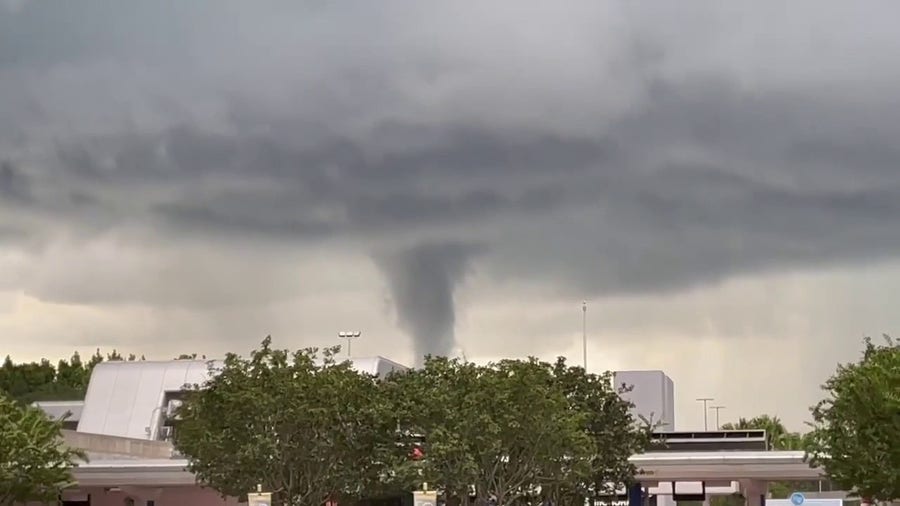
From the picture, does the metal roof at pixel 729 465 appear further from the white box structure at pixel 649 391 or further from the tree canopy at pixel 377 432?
the white box structure at pixel 649 391

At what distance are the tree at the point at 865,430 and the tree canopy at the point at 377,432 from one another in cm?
982

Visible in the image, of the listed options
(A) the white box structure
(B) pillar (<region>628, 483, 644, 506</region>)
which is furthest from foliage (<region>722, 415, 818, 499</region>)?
(B) pillar (<region>628, 483, 644, 506</region>)

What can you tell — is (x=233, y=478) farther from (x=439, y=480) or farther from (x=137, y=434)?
Result: (x=137, y=434)

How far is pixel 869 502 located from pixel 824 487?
282ft

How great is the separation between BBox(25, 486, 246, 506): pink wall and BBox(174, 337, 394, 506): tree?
1880 centimetres

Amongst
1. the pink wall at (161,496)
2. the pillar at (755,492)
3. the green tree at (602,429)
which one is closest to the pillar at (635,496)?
the green tree at (602,429)

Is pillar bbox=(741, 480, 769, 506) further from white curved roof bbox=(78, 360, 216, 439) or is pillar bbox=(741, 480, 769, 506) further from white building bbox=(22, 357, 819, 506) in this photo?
white curved roof bbox=(78, 360, 216, 439)

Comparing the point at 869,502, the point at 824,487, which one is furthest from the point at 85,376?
the point at 869,502

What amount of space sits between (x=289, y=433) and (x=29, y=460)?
1138 centimetres

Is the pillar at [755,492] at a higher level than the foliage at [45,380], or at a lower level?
lower

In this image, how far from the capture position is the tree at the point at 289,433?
52.1 metres

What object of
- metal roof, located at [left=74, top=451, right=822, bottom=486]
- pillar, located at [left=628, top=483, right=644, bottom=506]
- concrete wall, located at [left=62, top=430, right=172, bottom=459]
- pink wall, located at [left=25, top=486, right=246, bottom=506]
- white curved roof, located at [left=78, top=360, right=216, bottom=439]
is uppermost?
white curved roof, located at [left=78, top=360, right=216, bottom=439]

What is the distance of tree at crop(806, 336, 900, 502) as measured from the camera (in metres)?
47.3

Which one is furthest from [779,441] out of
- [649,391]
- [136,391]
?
[136,391]
